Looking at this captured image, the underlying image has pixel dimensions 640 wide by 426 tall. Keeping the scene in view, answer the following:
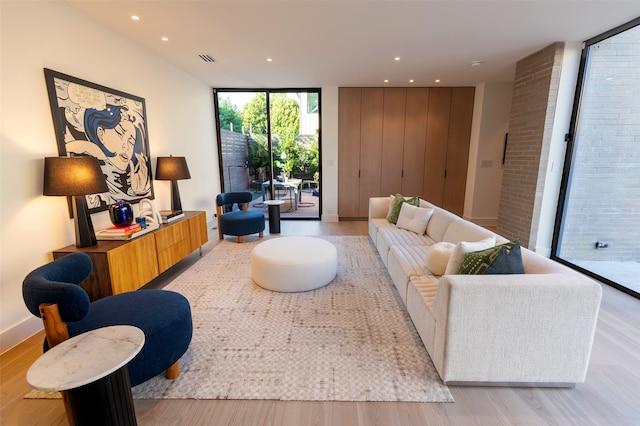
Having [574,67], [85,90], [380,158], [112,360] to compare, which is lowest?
[112,360]

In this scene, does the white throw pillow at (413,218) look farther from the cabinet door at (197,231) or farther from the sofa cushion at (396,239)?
the cabinet door at (197,231)

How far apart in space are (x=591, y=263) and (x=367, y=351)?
3514 mm

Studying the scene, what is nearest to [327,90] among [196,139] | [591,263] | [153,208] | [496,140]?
[196,139]

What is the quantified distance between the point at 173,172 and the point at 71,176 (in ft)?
5.06

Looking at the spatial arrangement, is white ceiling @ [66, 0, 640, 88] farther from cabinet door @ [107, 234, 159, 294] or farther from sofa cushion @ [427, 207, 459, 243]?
cabinet door @ [107, 234, 159, 294]

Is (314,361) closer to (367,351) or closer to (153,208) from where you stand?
(367,351)

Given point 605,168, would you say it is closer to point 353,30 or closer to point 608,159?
point 608,159

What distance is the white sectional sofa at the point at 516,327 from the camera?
1.54 m

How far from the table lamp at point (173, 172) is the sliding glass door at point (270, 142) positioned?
2185 mm

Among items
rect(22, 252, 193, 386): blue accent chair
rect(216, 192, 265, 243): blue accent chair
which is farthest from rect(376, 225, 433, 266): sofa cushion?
rect(22, 252, 193, 386): blue accent chair

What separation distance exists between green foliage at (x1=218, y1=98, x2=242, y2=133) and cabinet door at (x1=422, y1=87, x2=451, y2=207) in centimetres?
400

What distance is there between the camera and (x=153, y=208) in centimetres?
317

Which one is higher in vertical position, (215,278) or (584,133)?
(584,133)

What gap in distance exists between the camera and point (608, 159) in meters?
3.37
